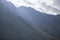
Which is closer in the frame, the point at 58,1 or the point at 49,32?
the point at 58,1

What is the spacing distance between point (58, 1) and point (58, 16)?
16 cm

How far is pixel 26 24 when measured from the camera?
151cm

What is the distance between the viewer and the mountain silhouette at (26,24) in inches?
58.4

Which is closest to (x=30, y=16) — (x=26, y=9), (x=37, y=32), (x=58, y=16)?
(x=26, y=9)

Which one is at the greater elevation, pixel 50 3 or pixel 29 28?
pixel 50 3

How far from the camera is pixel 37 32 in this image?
5.04 ft

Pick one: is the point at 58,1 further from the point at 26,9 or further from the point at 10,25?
the point at 10,25

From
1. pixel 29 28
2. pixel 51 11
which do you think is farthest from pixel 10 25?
pixel 51 11

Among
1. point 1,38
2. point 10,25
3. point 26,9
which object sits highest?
point 26,9

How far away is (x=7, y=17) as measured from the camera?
149cm

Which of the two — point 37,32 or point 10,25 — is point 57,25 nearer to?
point 37,32

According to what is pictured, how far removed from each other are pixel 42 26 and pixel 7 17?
37cm

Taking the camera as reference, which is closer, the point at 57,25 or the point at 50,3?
the point at 50,3

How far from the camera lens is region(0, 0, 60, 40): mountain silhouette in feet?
4.86
